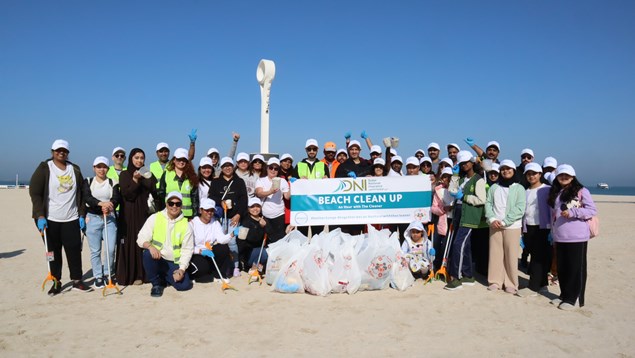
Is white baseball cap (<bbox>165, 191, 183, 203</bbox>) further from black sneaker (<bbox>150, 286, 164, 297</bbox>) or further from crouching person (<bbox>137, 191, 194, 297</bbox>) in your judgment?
black sneaker (<bbox>150, 286, 164, 297</bbox>)

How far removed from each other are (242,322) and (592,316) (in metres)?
4.01

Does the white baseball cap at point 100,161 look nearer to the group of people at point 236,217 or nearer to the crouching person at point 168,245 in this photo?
the group of people at point 236,217

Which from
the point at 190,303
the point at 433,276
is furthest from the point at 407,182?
the point at 190,303

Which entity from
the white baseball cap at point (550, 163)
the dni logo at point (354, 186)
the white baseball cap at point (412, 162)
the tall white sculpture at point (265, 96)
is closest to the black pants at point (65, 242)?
the dni logo at point (354, 186)

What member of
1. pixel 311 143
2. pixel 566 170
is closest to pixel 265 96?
Result: pixel 311 143

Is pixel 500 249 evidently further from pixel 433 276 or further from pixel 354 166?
pixel 354 166

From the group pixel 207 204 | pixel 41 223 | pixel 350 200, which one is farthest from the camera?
pixel 350 200

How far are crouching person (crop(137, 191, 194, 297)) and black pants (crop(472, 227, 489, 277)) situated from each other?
14.1 feet

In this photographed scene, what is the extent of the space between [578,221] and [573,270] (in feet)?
1.97

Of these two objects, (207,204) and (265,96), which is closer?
(207,204)

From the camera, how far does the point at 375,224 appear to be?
23.3 ft

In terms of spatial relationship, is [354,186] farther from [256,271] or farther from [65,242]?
[65,242]

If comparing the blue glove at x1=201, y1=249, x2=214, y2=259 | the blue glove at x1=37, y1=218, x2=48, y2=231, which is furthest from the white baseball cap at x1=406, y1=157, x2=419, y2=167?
the blue glove at x1=37, y1=218, x2=48, y2=231

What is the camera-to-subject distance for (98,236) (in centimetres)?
557
